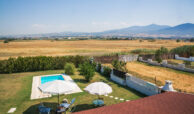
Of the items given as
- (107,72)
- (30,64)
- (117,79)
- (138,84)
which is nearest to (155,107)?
(138,84)

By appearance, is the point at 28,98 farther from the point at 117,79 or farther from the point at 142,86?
the point at 142,86

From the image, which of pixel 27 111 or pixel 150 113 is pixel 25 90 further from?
pixel 150 113

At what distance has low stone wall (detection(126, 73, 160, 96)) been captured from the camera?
968cm

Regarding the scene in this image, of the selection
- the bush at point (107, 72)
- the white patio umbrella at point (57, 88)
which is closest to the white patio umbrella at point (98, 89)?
the white patio umbrella at point (57, 88)

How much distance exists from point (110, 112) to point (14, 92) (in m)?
10.1

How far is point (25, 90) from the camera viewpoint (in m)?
11.3

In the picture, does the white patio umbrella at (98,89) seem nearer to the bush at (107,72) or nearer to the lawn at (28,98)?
the lawn at (28,98)

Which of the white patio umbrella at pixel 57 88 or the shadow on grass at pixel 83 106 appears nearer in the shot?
the white patio umbrella at pixel 57 88

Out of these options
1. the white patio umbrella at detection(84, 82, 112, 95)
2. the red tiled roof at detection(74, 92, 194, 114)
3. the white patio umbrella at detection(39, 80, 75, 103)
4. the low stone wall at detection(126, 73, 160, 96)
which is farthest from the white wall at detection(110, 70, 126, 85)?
the red tiled roof at detection(74, 92, 194, 114)

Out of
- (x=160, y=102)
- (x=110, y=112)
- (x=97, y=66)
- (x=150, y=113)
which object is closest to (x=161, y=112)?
(x=150, y=113)

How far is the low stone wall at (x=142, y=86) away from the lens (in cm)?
968

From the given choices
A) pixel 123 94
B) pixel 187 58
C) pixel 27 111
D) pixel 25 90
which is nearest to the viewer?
pixel 27 111

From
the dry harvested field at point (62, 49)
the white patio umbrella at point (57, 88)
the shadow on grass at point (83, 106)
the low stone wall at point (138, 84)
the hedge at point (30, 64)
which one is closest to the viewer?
the white patio umbrella at point (57, 88)

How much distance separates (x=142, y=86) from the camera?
1073cm
